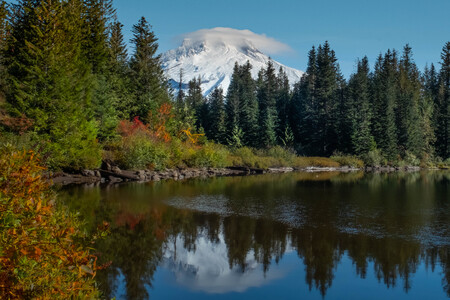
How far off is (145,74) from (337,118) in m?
32.4

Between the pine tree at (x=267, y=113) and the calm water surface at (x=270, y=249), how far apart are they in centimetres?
4456

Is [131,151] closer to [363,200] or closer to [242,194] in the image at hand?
[242,194]

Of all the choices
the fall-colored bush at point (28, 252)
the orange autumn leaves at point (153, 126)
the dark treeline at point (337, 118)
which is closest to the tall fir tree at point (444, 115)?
the dark treeline at point (337, 118)

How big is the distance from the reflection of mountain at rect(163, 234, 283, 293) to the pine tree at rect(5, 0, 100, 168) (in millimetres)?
18519

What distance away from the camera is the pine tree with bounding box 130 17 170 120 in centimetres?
4581

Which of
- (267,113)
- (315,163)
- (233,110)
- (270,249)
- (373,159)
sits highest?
(233,110)

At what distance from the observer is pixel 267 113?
67000mm

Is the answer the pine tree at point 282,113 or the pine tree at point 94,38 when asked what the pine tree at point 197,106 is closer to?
A: the pine tree at point 282,113

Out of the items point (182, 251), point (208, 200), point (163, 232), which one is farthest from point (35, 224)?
point (208, 200)

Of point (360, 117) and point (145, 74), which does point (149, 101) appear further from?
point (360, 117)

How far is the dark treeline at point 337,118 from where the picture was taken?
61531mm

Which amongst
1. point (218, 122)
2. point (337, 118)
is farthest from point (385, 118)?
point (218, 122)

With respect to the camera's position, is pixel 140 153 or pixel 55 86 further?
pixel 140 153

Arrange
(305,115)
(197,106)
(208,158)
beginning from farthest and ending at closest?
1. (197,106)
2. (305,115)
3. (208,158)
